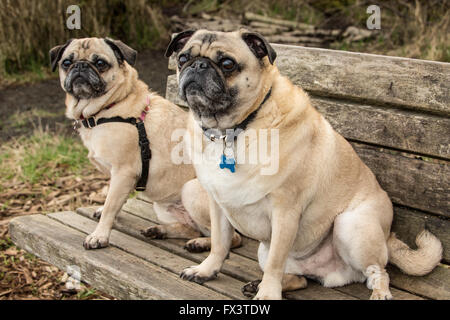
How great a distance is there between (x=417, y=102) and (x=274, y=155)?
0.78 meters

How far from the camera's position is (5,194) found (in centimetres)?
441

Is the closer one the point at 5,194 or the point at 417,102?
the point at 417,102

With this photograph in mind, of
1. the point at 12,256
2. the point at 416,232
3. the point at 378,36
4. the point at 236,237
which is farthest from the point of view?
the point at 378,36

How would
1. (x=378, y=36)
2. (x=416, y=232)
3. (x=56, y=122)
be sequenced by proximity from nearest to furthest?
(x=416, y=232) → (x=56, y=122) → (x=378, y=36)

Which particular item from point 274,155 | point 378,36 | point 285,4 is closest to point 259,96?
point 274,155

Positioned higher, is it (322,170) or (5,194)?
(322,170)

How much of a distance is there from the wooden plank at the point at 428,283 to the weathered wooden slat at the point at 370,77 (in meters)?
0.74

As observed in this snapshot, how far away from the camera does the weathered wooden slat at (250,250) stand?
7.68ft

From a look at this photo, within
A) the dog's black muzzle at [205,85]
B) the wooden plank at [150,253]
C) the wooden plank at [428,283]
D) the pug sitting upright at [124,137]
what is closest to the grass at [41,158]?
the wooden plank at [150,253]

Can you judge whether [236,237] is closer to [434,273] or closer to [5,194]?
[434,273]

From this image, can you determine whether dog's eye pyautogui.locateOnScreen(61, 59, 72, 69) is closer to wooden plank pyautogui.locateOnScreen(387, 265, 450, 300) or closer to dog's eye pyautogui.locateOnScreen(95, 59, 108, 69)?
dog's eye pyautogui.locateOnScreen(95, 59, 108, 69)

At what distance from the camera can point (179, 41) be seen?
99.8 inches

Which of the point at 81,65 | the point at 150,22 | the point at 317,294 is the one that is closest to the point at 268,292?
the point at 317,294

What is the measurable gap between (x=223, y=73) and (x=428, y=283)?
4.34ft
